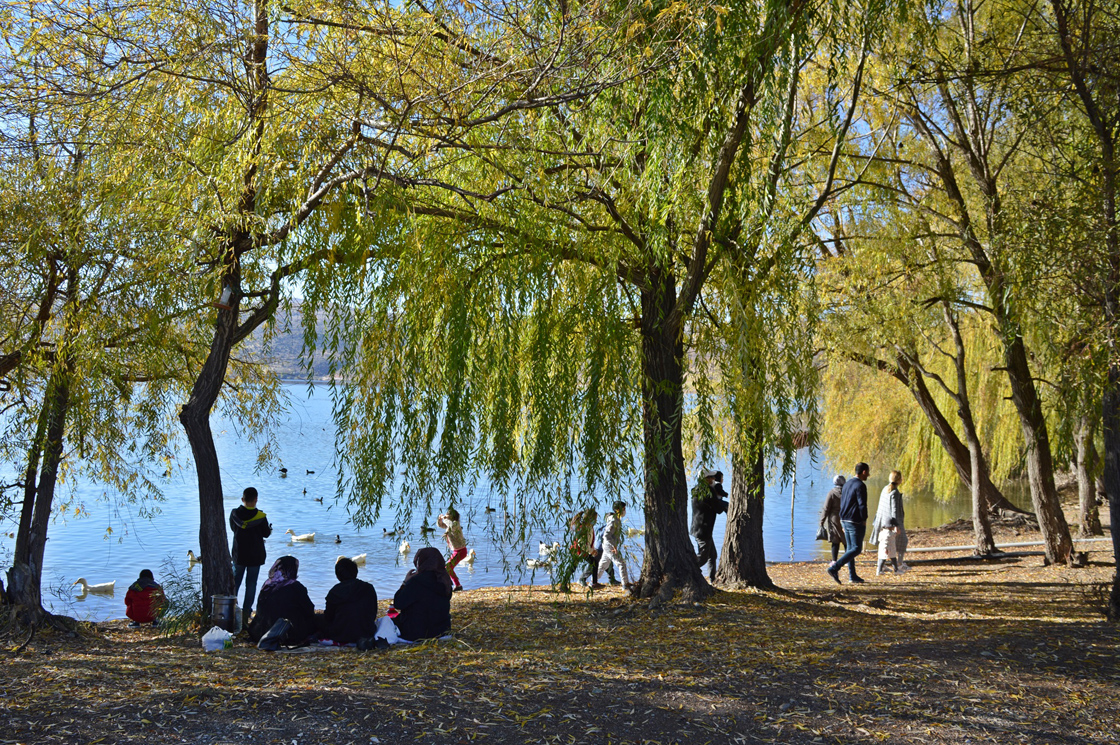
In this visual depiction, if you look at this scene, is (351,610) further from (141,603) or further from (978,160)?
(978,160)

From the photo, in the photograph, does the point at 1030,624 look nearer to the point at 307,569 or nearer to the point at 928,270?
the point at 928,270

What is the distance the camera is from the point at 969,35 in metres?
9.78

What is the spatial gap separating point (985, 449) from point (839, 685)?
14207 mm

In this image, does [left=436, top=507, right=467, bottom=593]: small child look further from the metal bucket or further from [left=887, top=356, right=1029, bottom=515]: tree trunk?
[left=887, top=356, right=1029, bottom=515]: tree trunk

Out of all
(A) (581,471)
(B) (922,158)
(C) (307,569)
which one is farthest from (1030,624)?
(C) (307,569)

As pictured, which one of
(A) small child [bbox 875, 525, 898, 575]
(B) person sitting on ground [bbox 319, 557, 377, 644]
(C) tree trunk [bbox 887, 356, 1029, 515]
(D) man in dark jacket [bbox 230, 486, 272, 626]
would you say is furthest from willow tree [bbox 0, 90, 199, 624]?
(C) tree trunk [bbox 887, 356, 1029, 515]

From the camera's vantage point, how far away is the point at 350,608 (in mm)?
6480

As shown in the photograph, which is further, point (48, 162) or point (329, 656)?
point (48, 162)

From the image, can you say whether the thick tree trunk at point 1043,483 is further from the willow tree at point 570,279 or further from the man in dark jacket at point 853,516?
the willow tree at point 570,279

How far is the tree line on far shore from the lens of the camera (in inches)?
231

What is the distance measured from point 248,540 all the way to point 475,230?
3.88 metres

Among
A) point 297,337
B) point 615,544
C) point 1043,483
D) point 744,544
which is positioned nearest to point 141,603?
point 297,337

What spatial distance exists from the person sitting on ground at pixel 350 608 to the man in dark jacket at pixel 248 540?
157 cm

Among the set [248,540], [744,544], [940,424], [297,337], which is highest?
[297,337]
